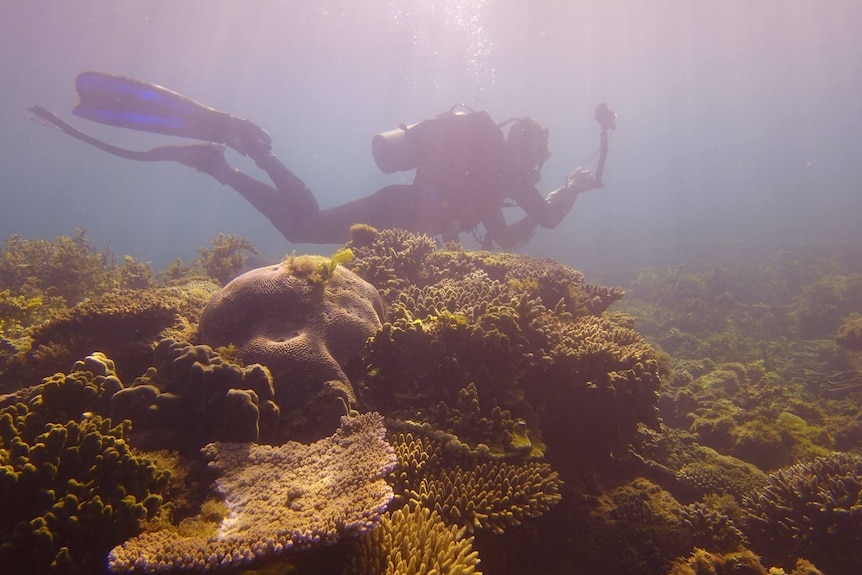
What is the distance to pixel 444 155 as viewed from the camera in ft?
41.1

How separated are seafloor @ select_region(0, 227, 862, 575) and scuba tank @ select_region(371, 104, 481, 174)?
6.52m

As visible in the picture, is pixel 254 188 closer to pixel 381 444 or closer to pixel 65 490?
pixel 65 490

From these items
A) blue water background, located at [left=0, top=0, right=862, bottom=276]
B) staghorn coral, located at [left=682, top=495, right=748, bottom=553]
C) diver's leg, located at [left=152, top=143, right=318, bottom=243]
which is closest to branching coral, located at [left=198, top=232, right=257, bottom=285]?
diver's leg, located at [left=152, top=143, right=318, bottom=243]

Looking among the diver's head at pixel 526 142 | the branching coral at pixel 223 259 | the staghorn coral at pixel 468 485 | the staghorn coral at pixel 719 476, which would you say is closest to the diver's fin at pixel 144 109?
the branching coral at pixel 223 259

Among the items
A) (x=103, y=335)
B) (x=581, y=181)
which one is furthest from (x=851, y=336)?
(x=103, y=335)

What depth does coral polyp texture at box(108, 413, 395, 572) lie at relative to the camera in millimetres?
2191

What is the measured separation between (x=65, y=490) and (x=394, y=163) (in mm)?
12137

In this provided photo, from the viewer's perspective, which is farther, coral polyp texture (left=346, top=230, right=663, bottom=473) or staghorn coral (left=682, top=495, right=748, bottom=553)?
staghorn coral (left=682, top=495, right=748, bottom=553)

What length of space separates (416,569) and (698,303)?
2035cm

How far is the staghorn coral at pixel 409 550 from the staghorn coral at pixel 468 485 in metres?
0.31

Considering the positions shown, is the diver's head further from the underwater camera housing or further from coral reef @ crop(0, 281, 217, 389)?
coral reef @ crop(0, 281, 217, 389)

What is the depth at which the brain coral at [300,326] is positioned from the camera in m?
3.93

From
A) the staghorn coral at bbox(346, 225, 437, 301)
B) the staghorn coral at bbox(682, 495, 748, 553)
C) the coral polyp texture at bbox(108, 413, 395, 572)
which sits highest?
the staghorn coral at bbox(346, 225, 437, 301)

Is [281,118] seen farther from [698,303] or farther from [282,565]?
[282,565]
